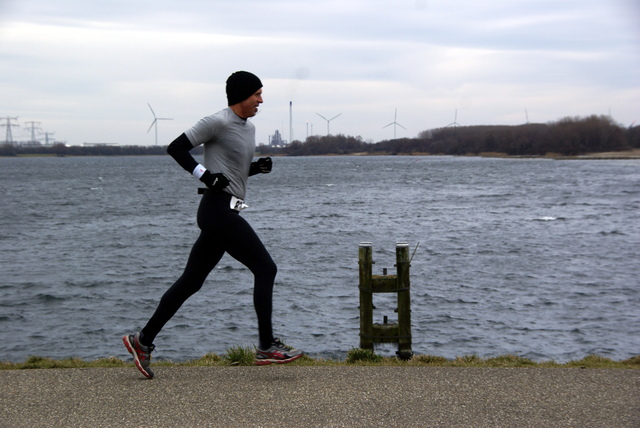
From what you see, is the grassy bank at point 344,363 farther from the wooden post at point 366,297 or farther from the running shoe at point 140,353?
the wooden post at point 366,297

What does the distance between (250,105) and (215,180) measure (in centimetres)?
63

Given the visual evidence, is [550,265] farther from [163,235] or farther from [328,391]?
[328,391]

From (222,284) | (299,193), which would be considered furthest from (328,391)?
(299,193)

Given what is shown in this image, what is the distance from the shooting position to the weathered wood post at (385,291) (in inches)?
296

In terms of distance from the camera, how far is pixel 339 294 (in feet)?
61.3

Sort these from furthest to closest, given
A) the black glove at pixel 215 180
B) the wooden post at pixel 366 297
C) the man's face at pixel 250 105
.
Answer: the wooden post at pixel 366 297
the man's face at pixel 250 105
the black glove at pixel 215 180

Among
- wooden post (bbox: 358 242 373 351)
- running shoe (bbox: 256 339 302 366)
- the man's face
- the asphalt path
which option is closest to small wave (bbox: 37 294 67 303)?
wooden post (bbox: 358 242 373 351)

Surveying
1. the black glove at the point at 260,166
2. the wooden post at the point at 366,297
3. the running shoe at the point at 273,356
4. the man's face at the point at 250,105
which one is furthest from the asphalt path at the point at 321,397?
the wooden post at the point at 366,297

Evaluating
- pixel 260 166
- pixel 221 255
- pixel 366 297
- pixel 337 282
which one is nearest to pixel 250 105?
pixel 260 166

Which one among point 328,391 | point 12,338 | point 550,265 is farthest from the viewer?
point 550,265

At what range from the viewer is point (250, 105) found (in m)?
5.33

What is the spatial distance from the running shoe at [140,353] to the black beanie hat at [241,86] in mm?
1797

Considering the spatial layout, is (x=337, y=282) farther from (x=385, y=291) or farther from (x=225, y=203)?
(x=225, y=203)

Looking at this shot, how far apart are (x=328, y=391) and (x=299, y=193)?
61403mm
